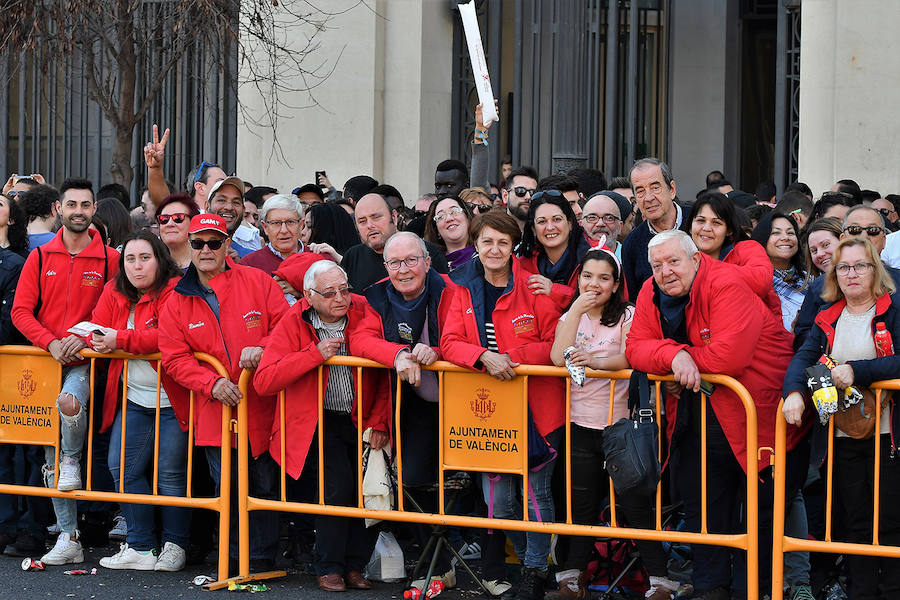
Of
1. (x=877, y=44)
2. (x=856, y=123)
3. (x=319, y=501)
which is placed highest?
(x=877, y=44)

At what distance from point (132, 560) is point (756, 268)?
3.74 meters

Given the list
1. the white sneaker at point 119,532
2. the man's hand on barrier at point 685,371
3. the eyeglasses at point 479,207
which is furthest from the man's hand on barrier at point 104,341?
the man's hand on barrier at point 685,371

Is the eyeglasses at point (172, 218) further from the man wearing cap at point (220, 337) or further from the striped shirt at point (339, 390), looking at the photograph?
the striped shirt at point (339, 390)

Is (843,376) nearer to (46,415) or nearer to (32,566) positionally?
(46,415)

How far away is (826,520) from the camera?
19.8 feet

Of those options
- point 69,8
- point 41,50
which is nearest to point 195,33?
point 69,8

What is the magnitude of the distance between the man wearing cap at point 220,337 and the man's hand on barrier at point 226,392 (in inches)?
0.5

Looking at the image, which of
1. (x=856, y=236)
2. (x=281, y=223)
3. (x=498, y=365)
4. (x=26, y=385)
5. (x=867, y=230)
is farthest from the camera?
(x=281, y=223)

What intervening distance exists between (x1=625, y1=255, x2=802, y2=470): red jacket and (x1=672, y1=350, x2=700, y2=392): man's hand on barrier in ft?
0.11

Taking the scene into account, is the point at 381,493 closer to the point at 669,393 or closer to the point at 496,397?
the point at 496,397

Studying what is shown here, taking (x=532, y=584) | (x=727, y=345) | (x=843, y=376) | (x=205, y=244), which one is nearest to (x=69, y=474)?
(x=205, y=244)

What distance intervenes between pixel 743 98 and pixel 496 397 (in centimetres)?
1247

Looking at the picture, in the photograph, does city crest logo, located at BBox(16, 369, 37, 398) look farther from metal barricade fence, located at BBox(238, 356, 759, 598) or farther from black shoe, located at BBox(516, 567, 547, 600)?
black shoe, located at BBox(516, 567, 547, 600)

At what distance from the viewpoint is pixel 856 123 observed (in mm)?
12195
